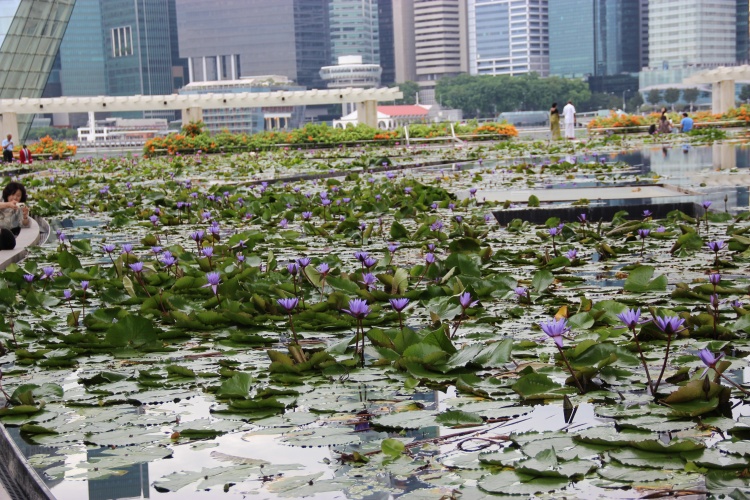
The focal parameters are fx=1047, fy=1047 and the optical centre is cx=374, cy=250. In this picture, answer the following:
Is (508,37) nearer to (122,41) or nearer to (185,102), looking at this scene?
(122,41)

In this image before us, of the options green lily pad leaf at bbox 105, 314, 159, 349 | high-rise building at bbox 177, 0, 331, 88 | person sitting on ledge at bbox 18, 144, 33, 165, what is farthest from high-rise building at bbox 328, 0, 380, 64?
green lily pad leaf at bbox 105, 314, 159, 349

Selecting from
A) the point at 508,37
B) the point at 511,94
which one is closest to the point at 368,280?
the point at 511,94

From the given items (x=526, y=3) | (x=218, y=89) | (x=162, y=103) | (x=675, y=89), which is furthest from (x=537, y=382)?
(x=526, y=3)

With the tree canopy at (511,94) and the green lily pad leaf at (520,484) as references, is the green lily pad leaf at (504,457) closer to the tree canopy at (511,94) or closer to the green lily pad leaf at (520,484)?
the green lily pad leaf at (520,484)

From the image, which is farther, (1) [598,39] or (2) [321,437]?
(1) [598,39]

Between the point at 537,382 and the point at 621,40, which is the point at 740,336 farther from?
the point at 621,40

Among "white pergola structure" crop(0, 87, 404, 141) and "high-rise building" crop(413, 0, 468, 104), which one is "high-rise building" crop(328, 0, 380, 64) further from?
"white pergola structure" crop(0, 87, 404, 141)

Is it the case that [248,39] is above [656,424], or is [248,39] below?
above
